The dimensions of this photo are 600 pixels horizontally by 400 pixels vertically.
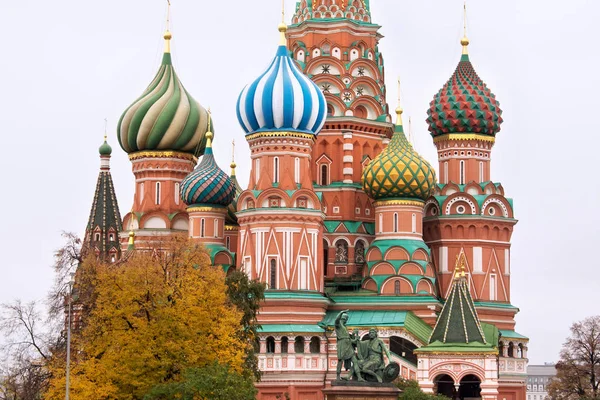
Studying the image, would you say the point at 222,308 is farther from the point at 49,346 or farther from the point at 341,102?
the point at 341,102

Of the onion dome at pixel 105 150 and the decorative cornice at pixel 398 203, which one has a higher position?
the onion dome at pixel 105 150

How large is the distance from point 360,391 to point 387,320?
1495 centimetres

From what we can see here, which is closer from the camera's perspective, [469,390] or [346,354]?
[346,354]

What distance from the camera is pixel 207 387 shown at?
3978 cm

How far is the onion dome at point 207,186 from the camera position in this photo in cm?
5950

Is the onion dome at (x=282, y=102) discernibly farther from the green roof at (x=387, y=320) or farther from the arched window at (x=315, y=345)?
the arched window at (x=315, y=345)

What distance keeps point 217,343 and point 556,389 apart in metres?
31.7

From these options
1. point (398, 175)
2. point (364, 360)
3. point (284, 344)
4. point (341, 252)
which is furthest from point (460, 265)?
point (364, 360)

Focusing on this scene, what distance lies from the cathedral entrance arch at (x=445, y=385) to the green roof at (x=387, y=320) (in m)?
1.53

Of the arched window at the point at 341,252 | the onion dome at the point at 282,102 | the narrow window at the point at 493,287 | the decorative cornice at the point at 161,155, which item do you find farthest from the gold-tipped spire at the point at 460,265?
the decorative cornice at the point at 161,155

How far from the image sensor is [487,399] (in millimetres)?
53062

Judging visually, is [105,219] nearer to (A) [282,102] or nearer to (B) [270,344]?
(A) [282,102]

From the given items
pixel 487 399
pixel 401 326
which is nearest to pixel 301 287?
pixel 401 326

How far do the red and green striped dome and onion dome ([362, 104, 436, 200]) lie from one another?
155 inches
